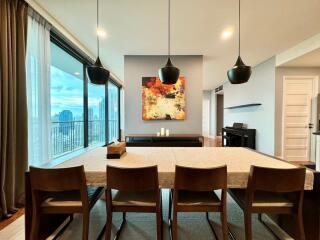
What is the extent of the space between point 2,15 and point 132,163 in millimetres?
2344

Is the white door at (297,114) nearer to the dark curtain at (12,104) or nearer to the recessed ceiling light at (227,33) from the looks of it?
the recessed ceiling light at (227,33)

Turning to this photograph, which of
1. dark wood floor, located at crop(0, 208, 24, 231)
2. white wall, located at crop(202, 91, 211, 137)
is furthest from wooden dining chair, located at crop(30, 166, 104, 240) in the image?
white wall, located at crop(202, 91, 211, 137)

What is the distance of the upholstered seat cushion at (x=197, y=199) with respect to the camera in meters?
1.50

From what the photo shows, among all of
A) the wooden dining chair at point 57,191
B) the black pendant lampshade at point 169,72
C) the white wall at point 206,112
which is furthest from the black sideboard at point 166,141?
the white wall at point 206,112

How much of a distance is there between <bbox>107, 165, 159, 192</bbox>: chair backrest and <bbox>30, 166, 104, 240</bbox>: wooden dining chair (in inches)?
9.1

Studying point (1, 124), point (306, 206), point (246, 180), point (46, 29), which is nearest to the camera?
point (246, 180)

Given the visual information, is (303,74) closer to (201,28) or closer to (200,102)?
(200,102)

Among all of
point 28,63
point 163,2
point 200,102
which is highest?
point 163,2

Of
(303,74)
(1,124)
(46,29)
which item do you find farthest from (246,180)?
(303,74)

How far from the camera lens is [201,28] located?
3.20 metres

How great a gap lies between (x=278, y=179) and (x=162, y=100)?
346 centimetres

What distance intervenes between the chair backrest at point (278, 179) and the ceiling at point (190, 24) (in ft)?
7.59

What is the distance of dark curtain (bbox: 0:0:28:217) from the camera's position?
2117 millimetres

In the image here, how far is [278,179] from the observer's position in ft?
4.45
